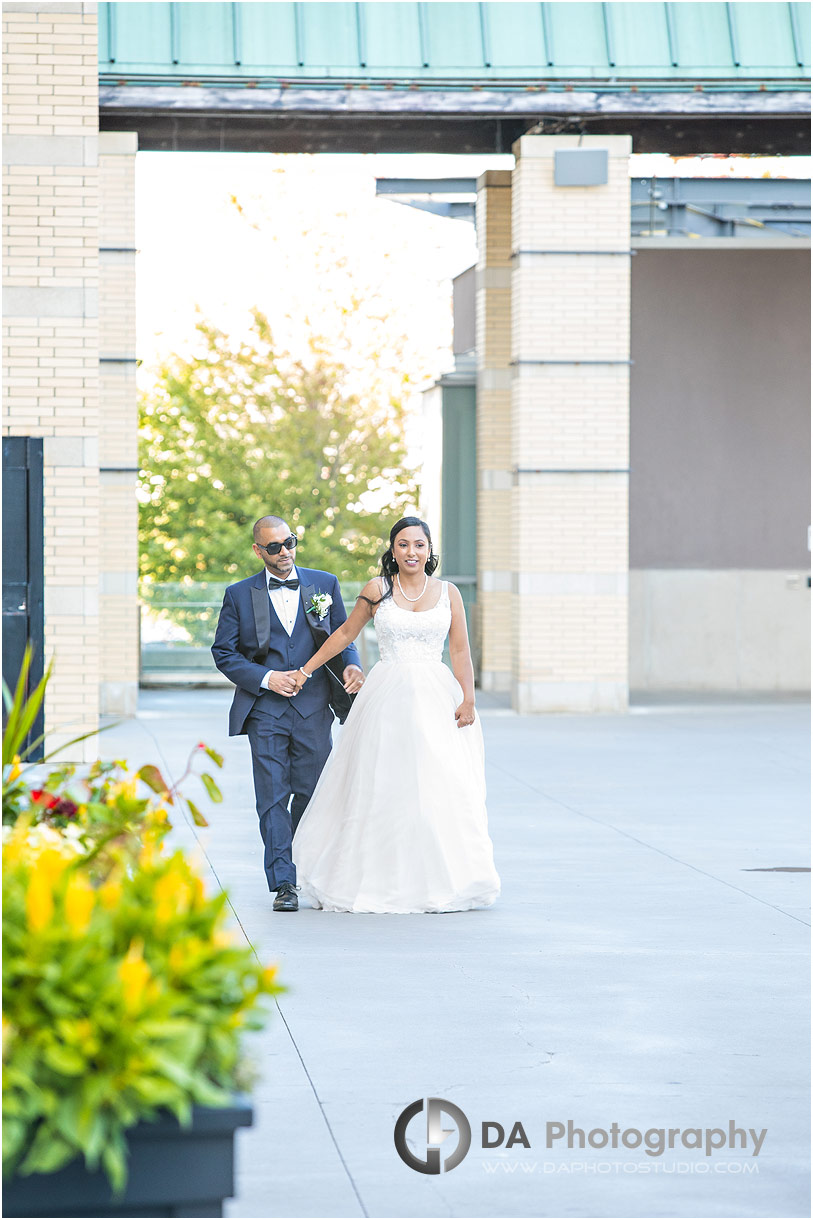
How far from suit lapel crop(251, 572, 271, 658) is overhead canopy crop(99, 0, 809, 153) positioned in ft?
34.9

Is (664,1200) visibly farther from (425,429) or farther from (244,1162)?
(425,429)

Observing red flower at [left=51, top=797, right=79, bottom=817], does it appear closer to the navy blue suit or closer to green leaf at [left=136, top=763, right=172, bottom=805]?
green leaf at [left=136, top=763, right=172, bottom=805]

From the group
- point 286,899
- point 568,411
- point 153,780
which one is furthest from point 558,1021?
point 568,411

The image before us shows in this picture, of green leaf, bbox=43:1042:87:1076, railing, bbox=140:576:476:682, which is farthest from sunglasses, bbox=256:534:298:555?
railing, bbox=140:576:476:682

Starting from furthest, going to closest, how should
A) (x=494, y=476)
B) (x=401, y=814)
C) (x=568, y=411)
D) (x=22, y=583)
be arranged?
(x=494, y=476) < (x=568, y=411) < (x=22, y=583) < (x=401, y=814)

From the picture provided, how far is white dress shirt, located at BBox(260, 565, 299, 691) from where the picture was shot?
28.3 feet

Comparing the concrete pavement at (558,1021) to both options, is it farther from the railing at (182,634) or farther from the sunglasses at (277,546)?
the railing at (182,634)

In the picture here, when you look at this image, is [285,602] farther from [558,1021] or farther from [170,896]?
[170,896]

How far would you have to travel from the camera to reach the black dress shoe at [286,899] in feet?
27.5

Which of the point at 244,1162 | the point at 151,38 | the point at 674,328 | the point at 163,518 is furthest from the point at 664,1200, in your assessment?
the point at 163,518

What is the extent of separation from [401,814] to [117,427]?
11054 millimetres

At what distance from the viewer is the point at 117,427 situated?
18.6 meters

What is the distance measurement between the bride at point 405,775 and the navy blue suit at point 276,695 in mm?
166

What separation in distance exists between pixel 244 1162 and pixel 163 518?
30.3 m
